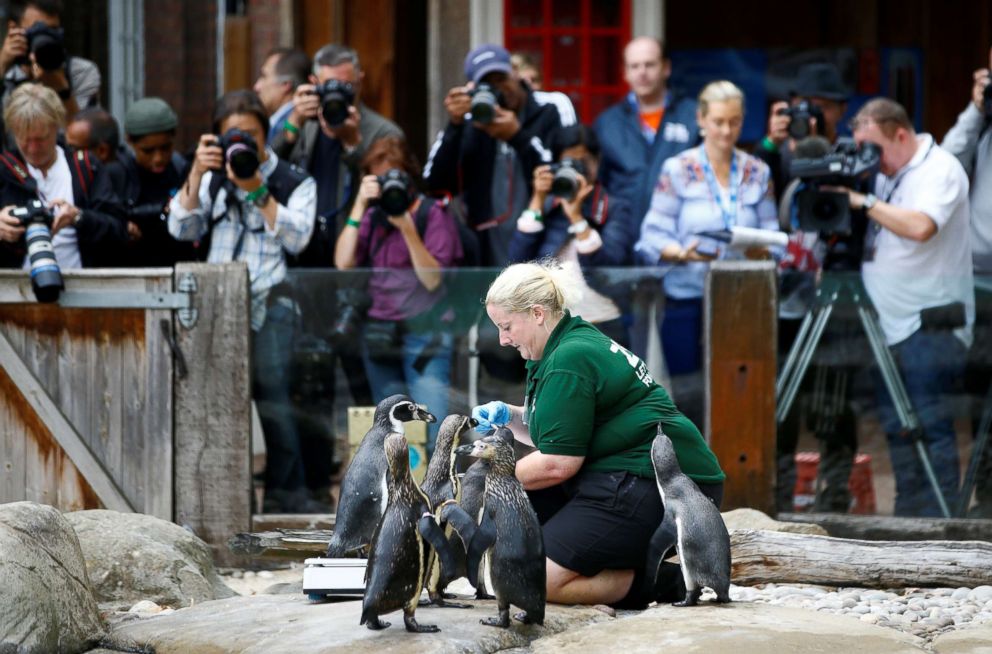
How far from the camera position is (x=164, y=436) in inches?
286

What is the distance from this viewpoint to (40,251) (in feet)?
23.0

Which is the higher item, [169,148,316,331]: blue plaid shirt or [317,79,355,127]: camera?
[317,79,355,127]: camera

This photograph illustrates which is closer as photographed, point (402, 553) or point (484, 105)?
point (402, 553)

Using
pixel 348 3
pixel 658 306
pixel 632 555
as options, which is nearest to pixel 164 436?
pixel 658 306

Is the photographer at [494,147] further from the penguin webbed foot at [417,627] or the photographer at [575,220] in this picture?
the penguin webbed foot at [417,627]

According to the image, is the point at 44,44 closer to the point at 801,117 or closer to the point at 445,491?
the point at 801,117

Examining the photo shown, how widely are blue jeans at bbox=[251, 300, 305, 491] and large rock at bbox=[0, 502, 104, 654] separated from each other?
6.60 feet

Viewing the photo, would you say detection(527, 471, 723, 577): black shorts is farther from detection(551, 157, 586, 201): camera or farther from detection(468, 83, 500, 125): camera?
detection(468, 83, 500, 125): camera

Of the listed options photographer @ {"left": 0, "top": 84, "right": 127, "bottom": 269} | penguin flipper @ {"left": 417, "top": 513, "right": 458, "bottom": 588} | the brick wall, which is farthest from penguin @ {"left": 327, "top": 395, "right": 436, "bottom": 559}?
the brick wall

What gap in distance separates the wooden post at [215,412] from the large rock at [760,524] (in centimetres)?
221

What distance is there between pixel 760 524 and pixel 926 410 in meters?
1.16

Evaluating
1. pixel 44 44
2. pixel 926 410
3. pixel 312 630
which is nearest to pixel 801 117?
pixel 926 410

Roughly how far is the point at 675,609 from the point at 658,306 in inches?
97.1

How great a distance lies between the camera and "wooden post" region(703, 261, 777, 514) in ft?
23.7
